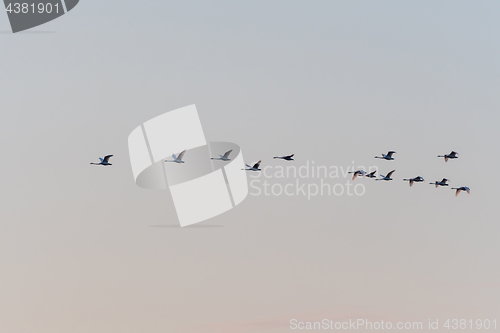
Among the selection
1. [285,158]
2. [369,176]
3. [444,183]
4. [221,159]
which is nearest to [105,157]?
[221,159]

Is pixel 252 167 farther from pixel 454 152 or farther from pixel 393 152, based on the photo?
pixel 454 152

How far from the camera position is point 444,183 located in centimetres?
10800

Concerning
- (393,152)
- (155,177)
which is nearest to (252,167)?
(155,177)

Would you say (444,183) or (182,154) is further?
(444,183)

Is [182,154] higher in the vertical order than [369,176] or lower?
higher

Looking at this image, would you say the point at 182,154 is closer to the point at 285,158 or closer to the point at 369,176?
the point at 285,158

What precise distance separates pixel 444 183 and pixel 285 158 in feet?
69.0

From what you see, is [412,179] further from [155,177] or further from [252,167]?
[155,177]

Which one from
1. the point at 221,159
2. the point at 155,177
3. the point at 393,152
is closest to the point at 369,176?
the point at 393,152

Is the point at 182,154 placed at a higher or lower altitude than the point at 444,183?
higher

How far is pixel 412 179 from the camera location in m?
110

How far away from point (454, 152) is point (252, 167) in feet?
84.7

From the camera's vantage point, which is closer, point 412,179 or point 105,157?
point 105,157

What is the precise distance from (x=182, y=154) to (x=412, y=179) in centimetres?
3143
